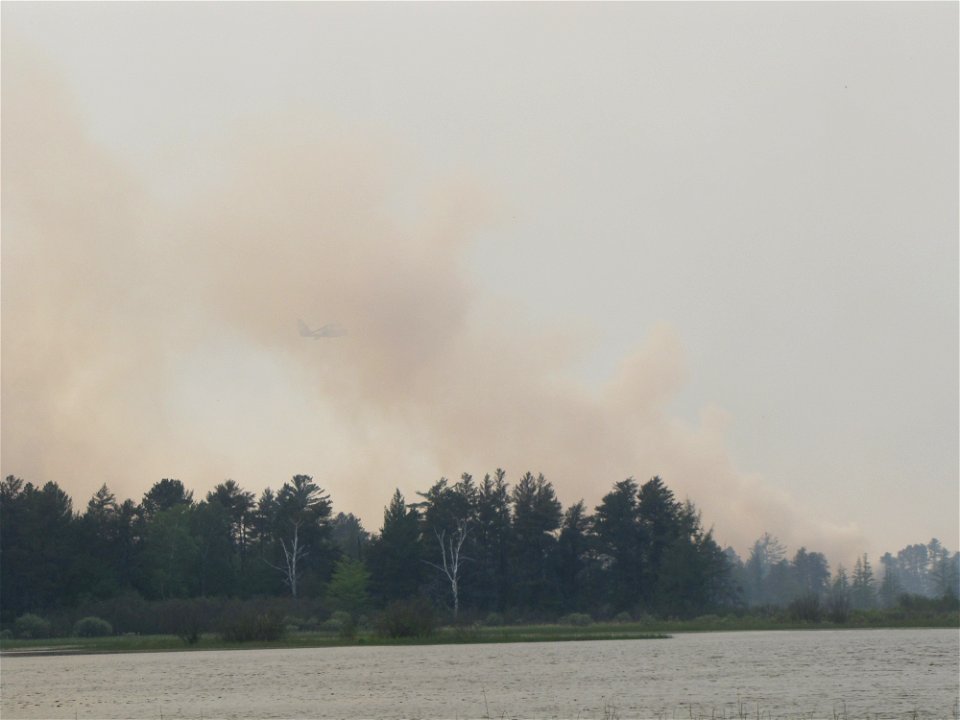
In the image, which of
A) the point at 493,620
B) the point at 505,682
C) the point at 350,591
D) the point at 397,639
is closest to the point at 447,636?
the point at 397,639

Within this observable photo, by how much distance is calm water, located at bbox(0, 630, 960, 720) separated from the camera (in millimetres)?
42219

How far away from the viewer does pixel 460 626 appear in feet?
368

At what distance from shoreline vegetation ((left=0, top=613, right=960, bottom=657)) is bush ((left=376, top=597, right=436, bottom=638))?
477 mm

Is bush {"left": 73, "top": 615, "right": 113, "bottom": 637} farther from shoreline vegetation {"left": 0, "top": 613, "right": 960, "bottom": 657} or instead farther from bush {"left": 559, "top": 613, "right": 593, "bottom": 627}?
bush {"left": 559, "top": 613, "right": 593, "bottom": 627}

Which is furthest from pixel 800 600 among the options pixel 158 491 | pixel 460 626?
pixel 158 491

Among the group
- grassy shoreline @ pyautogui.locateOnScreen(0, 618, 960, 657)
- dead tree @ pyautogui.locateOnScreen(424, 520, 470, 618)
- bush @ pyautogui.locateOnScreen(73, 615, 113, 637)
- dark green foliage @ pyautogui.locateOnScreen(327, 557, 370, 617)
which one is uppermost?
dead tree @ pyautogui.locateOnScreen(424, 520, 470, 618)

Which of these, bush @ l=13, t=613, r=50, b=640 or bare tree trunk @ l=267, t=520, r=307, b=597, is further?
bare tree trunk @ l=267, t=520, r=307, b=597

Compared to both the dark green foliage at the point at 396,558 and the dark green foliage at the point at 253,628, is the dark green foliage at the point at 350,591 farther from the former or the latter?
the dark green foliage at the point at 253,628

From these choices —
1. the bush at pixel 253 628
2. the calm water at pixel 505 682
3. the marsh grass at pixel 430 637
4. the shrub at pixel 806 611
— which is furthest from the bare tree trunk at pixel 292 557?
the calm water at pixel 505 682

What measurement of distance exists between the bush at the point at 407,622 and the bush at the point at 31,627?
45.0 meters

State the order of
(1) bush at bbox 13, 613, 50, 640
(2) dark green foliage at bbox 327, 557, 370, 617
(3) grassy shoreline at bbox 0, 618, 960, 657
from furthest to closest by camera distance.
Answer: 1. (2) dark green foliage at bbox 327, 557, 370, 617
2. (1) bush at bbox 13, 613, 50, 640
3. (3) grassy shoreline at bbox 0, 618, 960, 657

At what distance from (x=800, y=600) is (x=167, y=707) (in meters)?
90.3

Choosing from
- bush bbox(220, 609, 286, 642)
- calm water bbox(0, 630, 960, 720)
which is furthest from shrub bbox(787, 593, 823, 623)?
bush bbox(220, 609, 286, 642)

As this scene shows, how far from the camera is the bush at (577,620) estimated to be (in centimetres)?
13975
